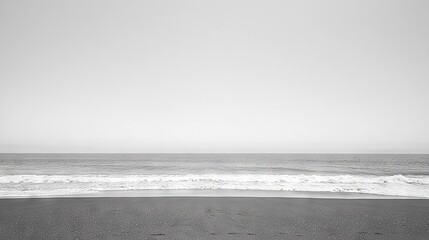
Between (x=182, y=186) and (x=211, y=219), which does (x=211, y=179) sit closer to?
(x=182, y=186)

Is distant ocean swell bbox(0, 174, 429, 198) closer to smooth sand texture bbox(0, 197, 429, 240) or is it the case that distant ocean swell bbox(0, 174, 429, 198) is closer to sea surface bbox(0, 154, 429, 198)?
sea surface bbox(0, 154, 429, 198)

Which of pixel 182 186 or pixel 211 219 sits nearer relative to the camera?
pixel 211 219

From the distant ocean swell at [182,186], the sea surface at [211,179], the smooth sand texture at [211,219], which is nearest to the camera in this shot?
the smooth sand texture at [211,219]

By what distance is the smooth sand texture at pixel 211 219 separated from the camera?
638 cm

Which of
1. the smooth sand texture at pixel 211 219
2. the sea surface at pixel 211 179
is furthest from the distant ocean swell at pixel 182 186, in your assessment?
the smooth sand texture at pixel 211 219

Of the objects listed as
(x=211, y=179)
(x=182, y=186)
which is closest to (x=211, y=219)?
(x=182, y=186)

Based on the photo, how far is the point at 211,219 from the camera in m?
7.60

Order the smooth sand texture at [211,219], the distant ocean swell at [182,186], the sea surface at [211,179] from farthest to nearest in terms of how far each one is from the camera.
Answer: the sea surface at [211,179] < the distant ocean swell at [182,186] < the smooth sand texture at [211,219]

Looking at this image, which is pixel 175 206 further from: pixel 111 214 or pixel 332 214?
pixel 332 214

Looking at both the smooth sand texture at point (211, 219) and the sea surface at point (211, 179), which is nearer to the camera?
the smooth sand texture at point (211, 219)

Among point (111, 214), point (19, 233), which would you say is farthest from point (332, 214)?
point (19, 233)

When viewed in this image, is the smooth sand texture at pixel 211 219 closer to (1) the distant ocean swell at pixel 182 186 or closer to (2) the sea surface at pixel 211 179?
(1) the distant ocean swell at pixel 182 186

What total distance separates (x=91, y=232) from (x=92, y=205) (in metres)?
3.21

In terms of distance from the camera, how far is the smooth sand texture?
20.9 ft
